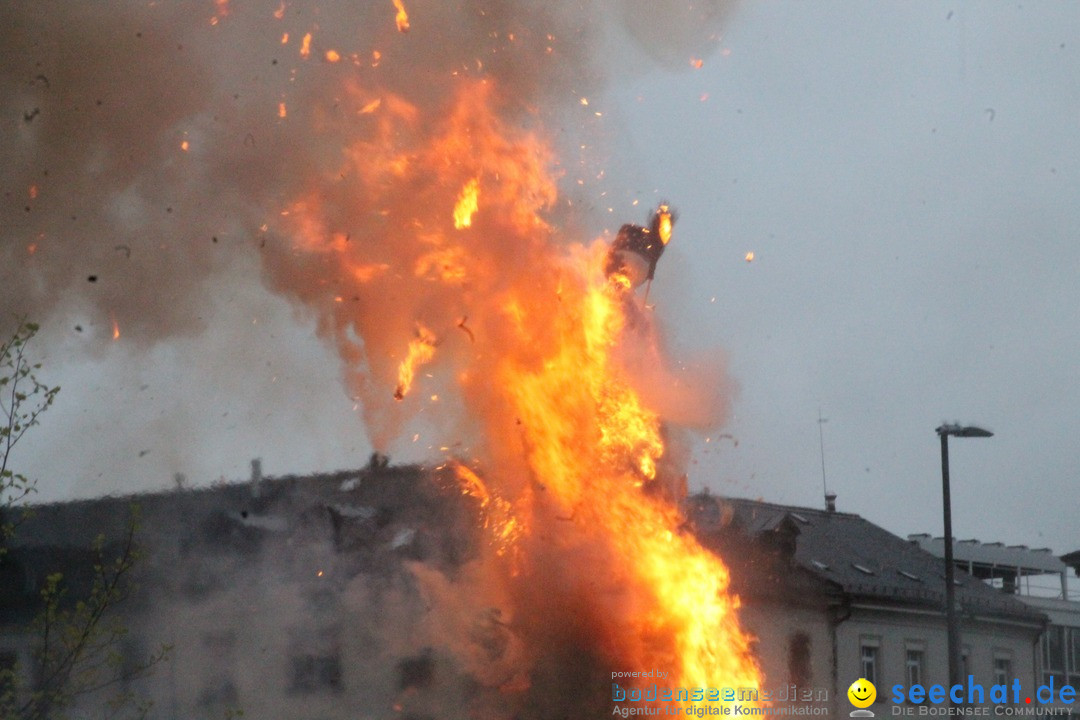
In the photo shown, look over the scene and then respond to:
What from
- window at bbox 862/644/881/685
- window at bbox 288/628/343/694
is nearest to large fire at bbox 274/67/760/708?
window at bbox 288/628/343/694

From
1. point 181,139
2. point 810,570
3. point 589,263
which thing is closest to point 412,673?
point 589,263

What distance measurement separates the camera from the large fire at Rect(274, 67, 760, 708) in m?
13.7

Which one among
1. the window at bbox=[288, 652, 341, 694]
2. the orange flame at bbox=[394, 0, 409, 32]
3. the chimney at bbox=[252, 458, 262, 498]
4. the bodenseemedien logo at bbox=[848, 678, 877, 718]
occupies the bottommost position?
the bodenseemedien logo at bbox=[848, 678, 877, 718]

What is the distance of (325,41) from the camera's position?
42.2 feet

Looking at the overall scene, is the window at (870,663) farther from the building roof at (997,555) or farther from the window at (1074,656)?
the window at (1074,656)

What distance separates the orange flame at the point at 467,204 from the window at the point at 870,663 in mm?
17251

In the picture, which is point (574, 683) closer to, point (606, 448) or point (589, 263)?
point (606, 448)

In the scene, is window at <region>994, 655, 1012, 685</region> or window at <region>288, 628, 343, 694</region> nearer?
window at <region>288, 628, 343, 694</region>

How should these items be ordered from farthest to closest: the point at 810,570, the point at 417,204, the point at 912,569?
the point at 912,569, the point at 810,570, the point at 417,204

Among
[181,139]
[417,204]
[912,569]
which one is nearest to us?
[181,139]

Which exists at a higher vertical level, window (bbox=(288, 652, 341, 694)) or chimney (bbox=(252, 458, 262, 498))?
chimney (bbox=(252, 458, 262, 498))

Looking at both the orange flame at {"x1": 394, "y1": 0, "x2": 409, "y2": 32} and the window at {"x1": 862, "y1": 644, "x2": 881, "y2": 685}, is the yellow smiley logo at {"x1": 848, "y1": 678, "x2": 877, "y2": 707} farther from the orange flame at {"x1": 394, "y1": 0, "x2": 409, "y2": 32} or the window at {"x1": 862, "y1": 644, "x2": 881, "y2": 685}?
the orange flame at {"x1": 394, "y1": 0, "x2": 409, "y2": 32}

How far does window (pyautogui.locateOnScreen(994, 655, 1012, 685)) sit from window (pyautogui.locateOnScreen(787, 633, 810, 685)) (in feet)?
25.4

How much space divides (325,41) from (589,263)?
4.17 metres
